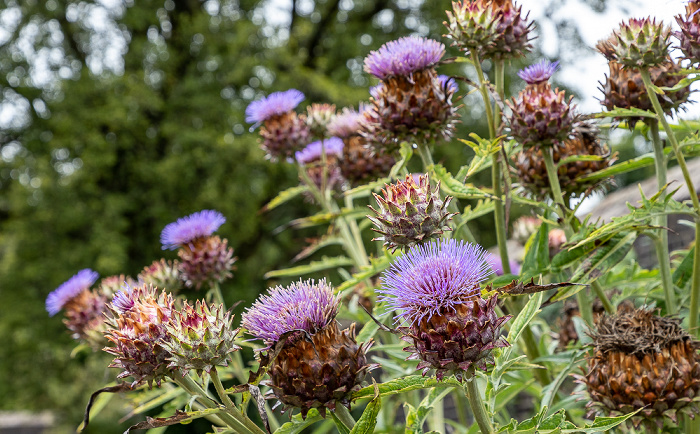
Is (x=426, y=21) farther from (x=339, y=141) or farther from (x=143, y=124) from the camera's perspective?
(x=339, y=141)

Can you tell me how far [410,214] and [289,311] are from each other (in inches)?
10.1

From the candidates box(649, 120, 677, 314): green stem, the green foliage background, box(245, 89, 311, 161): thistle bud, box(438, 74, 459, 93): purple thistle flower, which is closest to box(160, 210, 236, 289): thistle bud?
box(245, 89, 311, 161): thistle bud

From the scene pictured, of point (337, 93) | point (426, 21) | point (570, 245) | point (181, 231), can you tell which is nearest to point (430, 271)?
point (570, 245)

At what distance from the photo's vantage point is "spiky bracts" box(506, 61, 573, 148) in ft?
4.14

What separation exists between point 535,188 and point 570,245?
1.02 feet

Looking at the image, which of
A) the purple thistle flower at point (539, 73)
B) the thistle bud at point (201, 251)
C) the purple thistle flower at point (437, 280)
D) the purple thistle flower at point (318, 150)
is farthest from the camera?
the purple thistle flower at point (318, 150)

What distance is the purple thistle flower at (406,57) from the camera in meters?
1.38

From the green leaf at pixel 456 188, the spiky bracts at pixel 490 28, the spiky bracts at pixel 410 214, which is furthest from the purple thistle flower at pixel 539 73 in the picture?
the spiky bracts at pixel 410 214

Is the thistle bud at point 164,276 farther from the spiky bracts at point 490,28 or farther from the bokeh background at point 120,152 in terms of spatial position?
the bokeh background at point 120,152

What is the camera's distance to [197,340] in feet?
3.26

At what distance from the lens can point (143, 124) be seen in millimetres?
7684

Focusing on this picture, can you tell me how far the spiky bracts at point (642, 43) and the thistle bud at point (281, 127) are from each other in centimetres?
100

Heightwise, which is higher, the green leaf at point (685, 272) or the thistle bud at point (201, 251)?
the thistle bud at point (201, 251)

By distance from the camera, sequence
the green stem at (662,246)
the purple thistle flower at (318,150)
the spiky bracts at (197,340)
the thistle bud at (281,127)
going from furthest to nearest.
Answer: the purple thistle flower at (318,150), the thistle bud at (281,127), the green stem at (662,246), the spiky bracts at (197,340)
